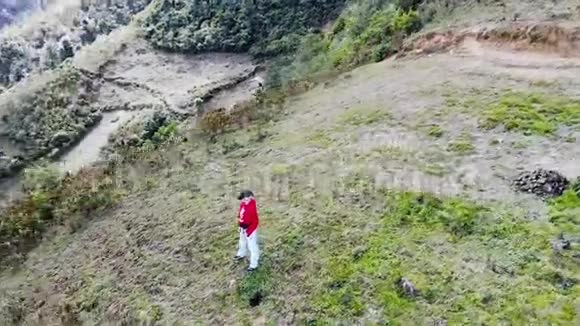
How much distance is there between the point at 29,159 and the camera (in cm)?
2627

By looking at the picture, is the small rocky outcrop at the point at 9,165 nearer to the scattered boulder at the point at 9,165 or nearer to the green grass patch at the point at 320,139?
the scattered boulder at the point at 9,165

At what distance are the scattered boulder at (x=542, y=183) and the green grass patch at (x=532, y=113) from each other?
1.84 metres

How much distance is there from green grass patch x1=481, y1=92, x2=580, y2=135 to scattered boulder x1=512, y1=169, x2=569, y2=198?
1839 mm

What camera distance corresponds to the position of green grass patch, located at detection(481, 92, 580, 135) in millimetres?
14336

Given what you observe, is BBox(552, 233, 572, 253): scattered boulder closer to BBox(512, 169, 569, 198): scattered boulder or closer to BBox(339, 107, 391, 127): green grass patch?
BBox(512, 169, 569, 198): scattered boulder

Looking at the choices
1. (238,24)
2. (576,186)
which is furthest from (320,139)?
(238,24)

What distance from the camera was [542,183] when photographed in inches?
485

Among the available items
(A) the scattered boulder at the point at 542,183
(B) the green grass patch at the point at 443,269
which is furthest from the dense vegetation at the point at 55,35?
(A) the scattered boulder at the point at 542,183

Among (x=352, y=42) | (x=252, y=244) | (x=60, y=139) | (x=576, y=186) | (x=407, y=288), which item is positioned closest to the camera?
(x=407, y=288)

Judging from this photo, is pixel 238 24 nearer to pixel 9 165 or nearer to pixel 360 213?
pixel 9 165

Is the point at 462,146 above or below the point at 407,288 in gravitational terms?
below

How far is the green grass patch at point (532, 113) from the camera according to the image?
47.0 ft

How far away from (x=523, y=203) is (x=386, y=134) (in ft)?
14.9

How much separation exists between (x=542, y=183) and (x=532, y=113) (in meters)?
2.94
